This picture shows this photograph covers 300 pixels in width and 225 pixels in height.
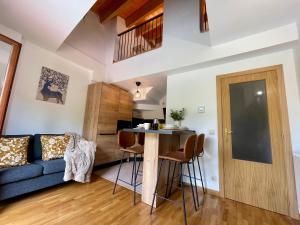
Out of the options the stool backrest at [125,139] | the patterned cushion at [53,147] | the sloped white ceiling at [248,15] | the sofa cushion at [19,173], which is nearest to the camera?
the sloped white ceiling at [248,15]

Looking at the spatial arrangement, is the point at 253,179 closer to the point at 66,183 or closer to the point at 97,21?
the point at 66,183

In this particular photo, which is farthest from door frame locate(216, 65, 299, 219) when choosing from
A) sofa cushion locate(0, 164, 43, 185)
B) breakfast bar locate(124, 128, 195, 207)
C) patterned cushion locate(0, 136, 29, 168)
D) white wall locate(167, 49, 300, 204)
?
patterned cushion locate(0, 136, 29, 168)

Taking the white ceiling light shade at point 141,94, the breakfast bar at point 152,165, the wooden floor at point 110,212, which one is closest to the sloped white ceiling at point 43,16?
the breakfast bar at point 152,165

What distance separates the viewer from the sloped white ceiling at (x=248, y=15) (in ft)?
5.82

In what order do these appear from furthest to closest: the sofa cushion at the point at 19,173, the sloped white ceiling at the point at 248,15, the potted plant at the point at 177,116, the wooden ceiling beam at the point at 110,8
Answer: the wooden ceiling beam at the point at 110,8
the potted plant at the point at 177,116
the sofa cushion at the point at 19,173
the sloped white ceiling at the point at 248,15

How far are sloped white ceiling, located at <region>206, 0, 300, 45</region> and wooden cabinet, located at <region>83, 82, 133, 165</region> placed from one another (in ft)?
9.56

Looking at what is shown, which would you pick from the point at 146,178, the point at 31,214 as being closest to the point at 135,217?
the point at 146,178

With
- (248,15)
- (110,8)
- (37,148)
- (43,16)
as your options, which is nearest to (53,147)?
(37,148)

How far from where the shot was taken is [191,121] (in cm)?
298

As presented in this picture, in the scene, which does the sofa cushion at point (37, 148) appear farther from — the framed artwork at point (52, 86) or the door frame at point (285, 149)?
the door frame at point (285, 149)

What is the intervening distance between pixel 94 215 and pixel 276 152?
2.72m

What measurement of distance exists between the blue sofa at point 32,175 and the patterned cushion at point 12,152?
127 mm

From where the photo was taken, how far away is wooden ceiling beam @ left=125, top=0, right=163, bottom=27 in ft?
14.8

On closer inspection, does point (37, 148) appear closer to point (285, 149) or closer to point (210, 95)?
point (210, 95)
